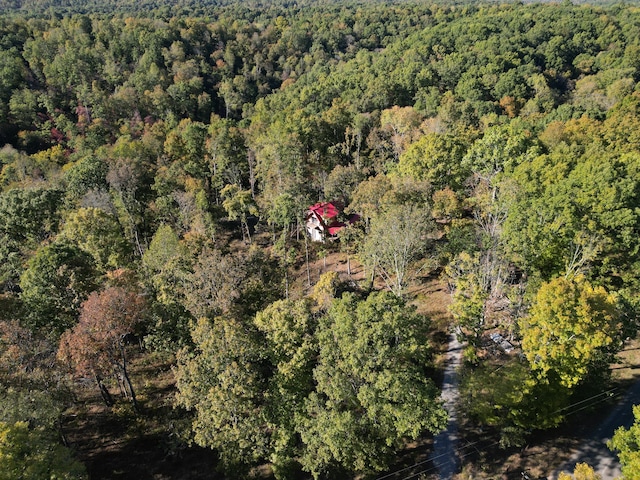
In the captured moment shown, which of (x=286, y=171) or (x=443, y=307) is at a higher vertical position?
(x=286, y=171)

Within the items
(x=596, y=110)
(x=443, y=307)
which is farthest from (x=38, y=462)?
(x=596, y=110)

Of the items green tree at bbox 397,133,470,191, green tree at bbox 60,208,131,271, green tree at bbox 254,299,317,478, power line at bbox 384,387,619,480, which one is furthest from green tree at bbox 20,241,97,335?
green tree at bbox 397,133,470,191

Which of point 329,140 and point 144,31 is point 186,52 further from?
point 329,140

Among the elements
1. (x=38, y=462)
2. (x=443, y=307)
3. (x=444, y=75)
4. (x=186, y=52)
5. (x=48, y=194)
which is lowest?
(x=443, y=307)

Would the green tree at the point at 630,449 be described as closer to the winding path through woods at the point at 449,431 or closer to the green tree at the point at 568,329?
the green tree at the point at 568,329

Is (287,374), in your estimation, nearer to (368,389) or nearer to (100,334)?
(368,389)

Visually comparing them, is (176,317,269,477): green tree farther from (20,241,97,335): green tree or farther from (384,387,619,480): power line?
(20,241,97,335): green tree
